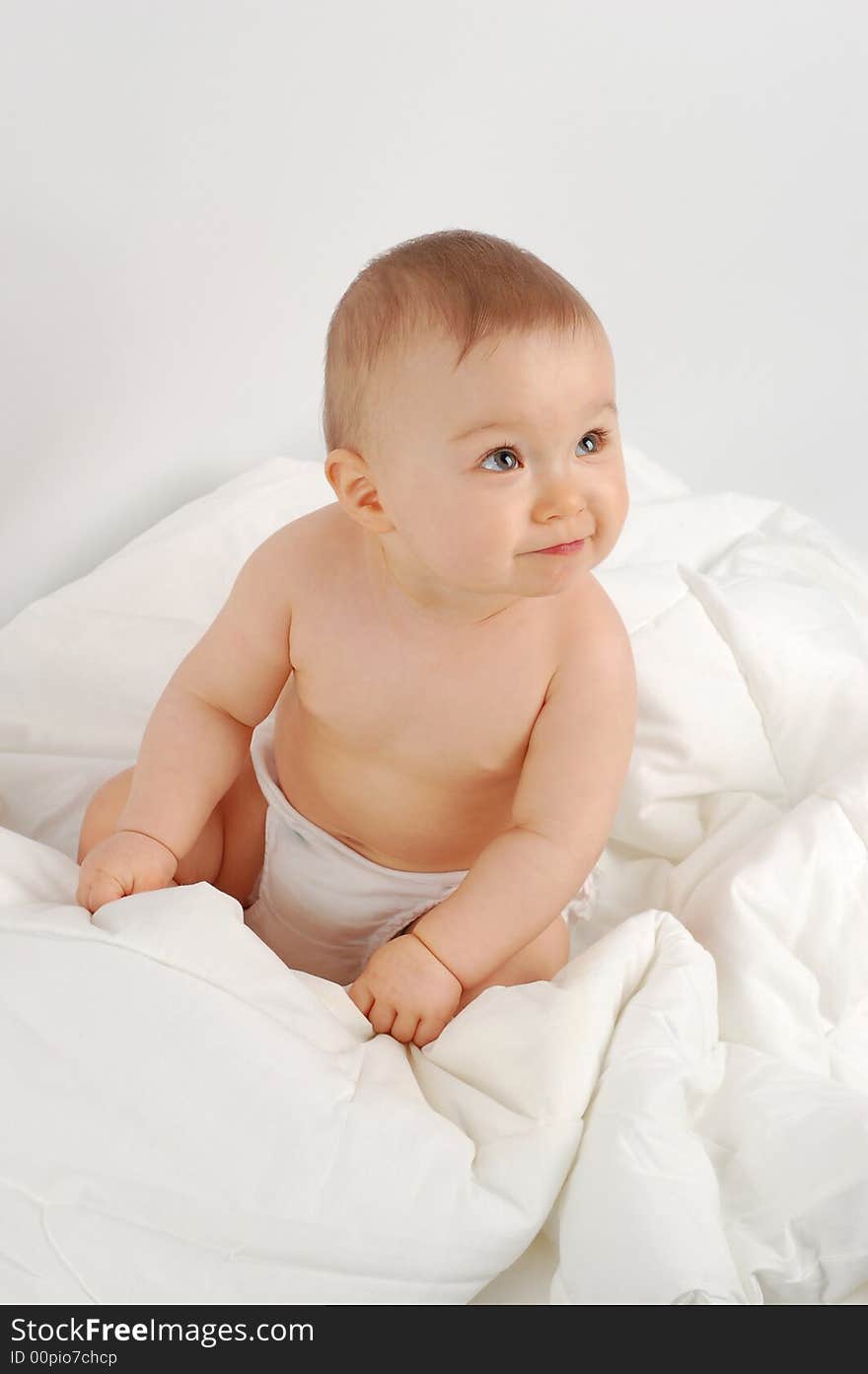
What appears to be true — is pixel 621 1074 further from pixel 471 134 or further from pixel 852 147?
pixel 852 147

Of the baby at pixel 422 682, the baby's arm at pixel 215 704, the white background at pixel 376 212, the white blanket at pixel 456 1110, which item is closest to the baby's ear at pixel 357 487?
the baby at pixel 422 682

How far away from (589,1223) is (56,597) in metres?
0.78

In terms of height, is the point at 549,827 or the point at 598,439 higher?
the point at 598,439

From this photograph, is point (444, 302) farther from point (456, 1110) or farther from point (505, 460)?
point (456, 1110)

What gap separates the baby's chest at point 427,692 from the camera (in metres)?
1.00

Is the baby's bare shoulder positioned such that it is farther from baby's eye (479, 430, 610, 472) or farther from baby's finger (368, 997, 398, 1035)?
baby's finger (368, 997, 398, 1035)

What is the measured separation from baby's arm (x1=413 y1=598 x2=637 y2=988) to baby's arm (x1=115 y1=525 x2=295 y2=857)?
191 millimetres

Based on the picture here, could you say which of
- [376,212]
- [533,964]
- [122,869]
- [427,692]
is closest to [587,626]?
[427,692]

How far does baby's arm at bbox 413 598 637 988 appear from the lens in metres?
0.99

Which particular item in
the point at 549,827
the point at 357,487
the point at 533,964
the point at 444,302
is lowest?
the point at 533,964

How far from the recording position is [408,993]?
977 millimetres

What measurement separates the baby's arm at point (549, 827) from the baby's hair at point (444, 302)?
23 cm

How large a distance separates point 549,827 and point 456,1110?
0.65ft

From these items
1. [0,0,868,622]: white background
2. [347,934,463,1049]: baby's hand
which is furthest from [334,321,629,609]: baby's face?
[0,0,868,622]: white background
